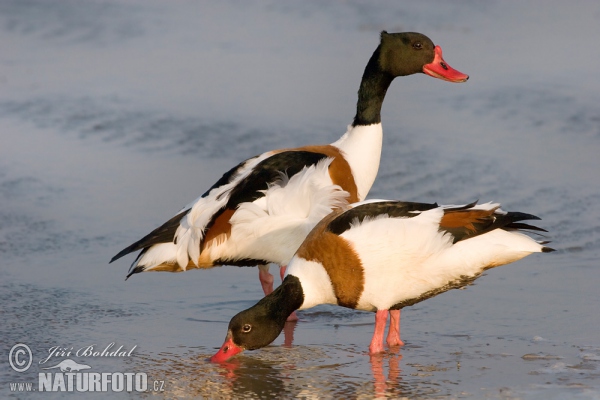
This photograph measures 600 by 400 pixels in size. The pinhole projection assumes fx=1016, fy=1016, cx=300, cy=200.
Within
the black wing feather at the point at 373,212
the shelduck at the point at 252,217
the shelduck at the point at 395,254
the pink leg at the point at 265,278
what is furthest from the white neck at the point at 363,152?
the shelduck at the point at 395,254

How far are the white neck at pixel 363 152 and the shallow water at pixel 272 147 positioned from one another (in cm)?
108

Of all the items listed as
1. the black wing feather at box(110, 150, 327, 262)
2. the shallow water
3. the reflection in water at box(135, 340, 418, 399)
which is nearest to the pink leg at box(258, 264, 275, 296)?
the shallow water

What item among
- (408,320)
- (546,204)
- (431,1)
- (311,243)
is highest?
(431,1)

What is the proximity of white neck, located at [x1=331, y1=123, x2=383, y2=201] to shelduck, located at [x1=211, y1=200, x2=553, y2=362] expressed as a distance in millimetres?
1440

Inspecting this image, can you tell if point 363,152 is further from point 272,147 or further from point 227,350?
point 272,147

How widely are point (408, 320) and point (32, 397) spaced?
2491mm

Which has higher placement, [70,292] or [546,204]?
[546,204]

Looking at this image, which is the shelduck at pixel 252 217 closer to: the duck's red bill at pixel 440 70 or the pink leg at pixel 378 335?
the pink leg at pixel 378 335

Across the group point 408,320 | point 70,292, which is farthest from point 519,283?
point 70,292

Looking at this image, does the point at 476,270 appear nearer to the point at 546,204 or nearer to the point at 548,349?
the point at 548,349

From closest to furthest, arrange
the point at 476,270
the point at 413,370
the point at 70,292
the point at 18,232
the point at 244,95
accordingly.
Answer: the point at 413,370 → the point at 476,270 → the point at 70,292 → the point at 18,232 → the point at 244,95

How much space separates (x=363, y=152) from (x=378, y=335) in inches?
78.4

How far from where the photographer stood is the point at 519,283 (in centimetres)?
702

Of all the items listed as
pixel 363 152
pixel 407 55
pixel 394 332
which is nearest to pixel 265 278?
pixel 363 152
